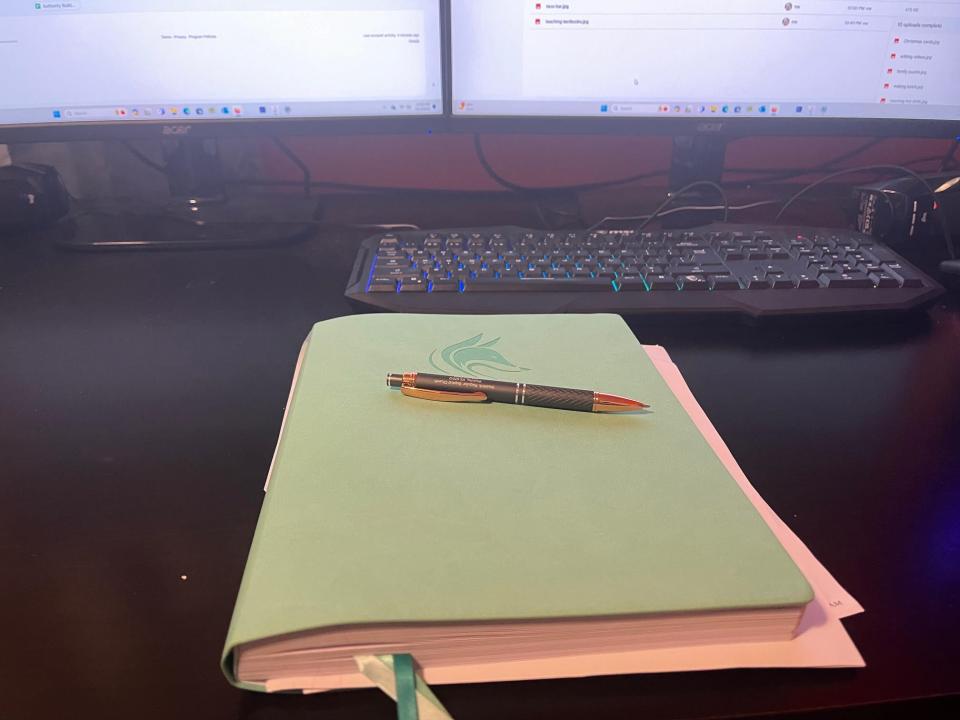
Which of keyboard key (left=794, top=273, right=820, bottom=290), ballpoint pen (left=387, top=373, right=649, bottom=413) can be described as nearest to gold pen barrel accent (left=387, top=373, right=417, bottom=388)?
ballpoint pen (left=387, top=373, right=649, bottom=413)

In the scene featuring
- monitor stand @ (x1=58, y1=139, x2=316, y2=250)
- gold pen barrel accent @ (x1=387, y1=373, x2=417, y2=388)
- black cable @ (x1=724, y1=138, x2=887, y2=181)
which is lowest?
gold pen barrel accent @ (x1=387, y1=373, x2=417, y2=388)

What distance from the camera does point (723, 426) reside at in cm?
49

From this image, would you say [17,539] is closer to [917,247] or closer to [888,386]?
[888,386]

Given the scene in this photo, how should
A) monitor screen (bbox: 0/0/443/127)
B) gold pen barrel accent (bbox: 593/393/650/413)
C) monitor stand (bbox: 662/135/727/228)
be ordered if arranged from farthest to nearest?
monitor stand (bbox: 662/135/727/228) → monitor screen (bbox: 0/0/443/127) → gold pen barrel accent (bbox: 593/393/650/413)

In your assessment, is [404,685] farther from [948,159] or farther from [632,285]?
[948,159]

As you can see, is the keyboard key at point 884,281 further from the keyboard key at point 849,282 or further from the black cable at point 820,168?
the black cable at point 820,168

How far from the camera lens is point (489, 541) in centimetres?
34

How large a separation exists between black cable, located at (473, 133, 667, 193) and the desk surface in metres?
0.42

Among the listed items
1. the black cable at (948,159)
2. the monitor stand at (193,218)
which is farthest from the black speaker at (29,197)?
the black cable at (948,159)

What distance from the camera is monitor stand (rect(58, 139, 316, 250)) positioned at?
0.81m

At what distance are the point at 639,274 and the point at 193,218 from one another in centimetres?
55

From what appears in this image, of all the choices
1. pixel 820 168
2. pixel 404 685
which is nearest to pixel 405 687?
pixel 404 685

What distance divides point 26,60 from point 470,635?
0.79 metres

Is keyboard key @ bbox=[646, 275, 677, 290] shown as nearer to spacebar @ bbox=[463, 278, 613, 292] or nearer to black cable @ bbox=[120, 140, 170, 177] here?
spacebar @ bbox=[463, 278, 613, 292]
